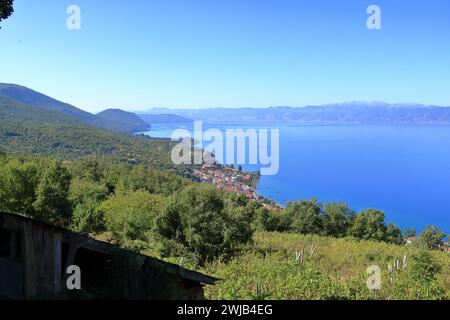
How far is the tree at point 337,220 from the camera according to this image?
39.2 metres

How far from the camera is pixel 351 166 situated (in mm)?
160750

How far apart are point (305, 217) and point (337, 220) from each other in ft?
12.6

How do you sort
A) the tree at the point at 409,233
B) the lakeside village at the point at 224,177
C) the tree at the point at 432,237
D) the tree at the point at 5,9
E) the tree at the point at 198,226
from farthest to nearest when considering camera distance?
the lakeside village at the point at 224,177, the tree at the point at 409,233, the tree at the point at 432,237, the tree at the point at 198,226, the tree at the point at 5,9

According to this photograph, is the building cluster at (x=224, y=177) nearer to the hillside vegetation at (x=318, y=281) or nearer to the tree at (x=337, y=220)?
the tree at (x=337, y=220)

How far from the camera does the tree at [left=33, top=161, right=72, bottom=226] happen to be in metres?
24.6

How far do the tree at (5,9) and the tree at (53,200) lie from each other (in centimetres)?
1956

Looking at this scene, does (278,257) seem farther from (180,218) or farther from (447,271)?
(447,271)

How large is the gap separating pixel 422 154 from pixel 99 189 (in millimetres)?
179741

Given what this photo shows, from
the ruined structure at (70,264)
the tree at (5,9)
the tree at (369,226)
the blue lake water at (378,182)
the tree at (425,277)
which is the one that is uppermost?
the tree at (5,9)

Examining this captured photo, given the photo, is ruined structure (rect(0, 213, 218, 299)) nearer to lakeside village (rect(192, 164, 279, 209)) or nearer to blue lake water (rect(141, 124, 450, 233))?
lakeside village (rect(192, 164, 279, 209))

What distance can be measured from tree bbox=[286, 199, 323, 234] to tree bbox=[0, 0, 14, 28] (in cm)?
3381

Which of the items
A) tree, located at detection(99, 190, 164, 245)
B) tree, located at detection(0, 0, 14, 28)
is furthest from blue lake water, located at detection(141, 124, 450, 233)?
tree, located at detection(0, 0, 14, 28)

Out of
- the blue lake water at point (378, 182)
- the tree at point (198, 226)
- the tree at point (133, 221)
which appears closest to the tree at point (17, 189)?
the tree at point (133, 221)

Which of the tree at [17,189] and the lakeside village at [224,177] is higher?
the tree at [17,189]
